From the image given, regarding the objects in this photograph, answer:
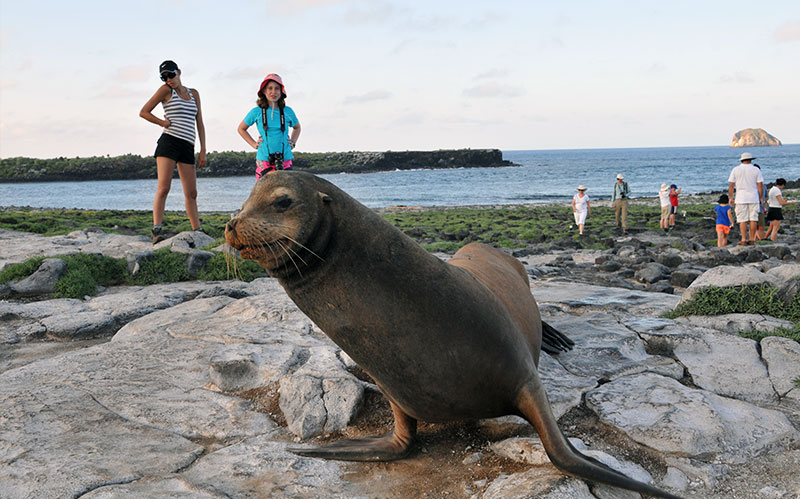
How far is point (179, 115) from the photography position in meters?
8.90

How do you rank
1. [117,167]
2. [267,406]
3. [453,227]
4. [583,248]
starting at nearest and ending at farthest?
[267,406] < [583,248] < [453,227] < [117,167]

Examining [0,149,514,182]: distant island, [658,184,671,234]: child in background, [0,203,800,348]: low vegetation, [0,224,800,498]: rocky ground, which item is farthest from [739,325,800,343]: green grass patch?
[0,149,514,182]: distant island

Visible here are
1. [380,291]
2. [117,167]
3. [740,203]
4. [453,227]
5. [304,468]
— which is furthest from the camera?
[117,167]

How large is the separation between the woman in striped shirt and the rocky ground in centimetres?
303

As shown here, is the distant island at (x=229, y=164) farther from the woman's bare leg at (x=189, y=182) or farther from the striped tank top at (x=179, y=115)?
the striped tank top at (x=179, y=115)

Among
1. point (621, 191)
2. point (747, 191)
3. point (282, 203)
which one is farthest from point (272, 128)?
point (621, 191)

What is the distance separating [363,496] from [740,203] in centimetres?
1340

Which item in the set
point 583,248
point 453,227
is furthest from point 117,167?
point 583,248

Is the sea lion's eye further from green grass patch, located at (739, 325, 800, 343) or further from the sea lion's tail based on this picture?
green grass patch, located at (739, 325, 800, 343)

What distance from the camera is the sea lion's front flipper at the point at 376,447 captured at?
368 cm

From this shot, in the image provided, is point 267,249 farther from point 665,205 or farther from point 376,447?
point 665,205

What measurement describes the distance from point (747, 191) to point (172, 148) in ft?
39.5

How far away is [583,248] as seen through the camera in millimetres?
15406

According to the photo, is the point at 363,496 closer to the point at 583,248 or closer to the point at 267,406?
the point at 267,406
